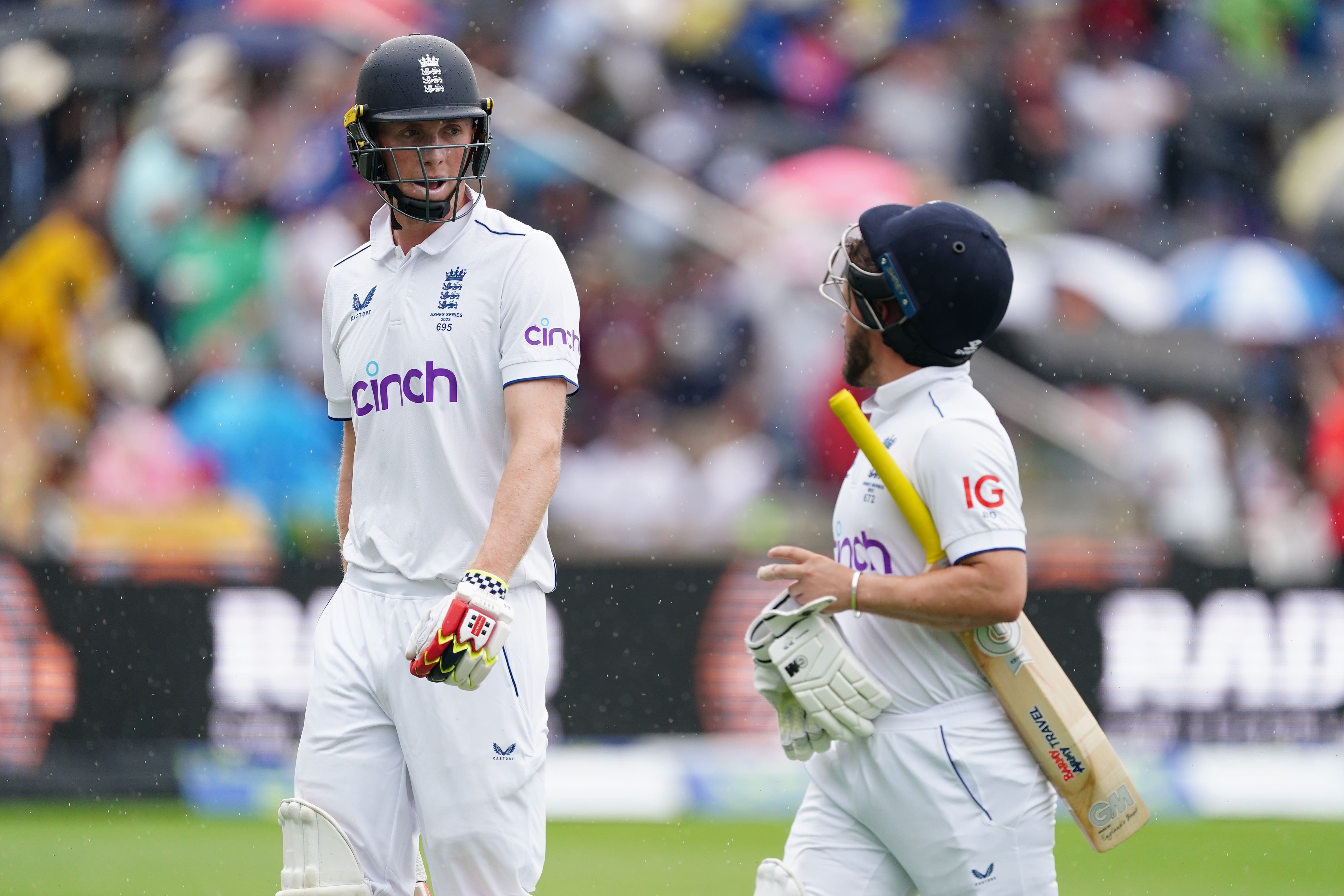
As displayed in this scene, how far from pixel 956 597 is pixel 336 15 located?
28.2ft

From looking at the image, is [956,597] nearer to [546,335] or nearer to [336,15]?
[546,335]

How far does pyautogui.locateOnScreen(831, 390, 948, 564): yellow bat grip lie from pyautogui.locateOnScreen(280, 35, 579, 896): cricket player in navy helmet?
59cm

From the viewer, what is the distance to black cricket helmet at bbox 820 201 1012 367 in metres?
3.46

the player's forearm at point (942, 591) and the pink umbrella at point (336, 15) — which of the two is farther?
the pink umbrella at point (336, 15)

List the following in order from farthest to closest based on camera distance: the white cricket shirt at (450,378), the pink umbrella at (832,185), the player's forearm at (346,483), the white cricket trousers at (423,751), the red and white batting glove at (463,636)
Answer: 1. the pink umbrella at (832,185)
2. the player's forearm at (346,483)
3. the white cricket shirt at (450,378)
4. the white cricket trousers at (423,751)
5. the red and white batting glove at (463,636)

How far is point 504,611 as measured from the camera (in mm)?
3248

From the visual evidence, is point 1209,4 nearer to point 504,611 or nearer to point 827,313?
point 827,313

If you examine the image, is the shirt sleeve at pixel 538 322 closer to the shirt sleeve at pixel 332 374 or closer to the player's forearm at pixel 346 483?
the shirt sleeve at pixel 332 374

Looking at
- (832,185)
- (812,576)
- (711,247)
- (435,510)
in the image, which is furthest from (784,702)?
(832,185)

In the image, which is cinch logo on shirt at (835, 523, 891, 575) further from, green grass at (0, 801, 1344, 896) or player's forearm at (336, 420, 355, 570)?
green grass at (0, 801, 1344, 896)

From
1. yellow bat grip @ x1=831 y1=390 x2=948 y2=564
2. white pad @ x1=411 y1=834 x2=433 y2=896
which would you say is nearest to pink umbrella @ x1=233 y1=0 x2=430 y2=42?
white pad @ x1=411 y1=834 x2=433 y2=896

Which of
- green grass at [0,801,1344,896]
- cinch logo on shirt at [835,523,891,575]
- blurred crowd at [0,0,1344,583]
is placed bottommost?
green grass at [0,801,1344,896]

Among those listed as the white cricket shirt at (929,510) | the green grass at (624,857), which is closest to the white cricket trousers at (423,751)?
the white cricket shirt at (929,510)

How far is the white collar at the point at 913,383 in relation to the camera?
3531mm
